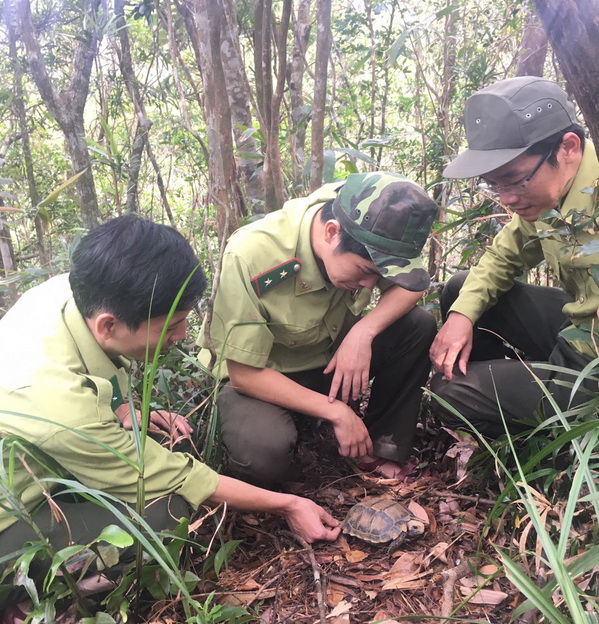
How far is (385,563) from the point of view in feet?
6.18

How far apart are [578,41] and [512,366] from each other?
120 cm

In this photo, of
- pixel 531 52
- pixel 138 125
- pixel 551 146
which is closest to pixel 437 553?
pixel 551 146

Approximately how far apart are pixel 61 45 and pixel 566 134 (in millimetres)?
5945

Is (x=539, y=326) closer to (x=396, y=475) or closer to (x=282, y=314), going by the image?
(x=396, y=475)

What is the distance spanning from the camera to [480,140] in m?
2.06

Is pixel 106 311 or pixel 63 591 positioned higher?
pixel 106 311

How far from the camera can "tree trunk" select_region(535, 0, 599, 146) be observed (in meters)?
1.47

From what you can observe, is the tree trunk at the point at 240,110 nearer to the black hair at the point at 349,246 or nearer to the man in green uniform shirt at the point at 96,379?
the black hair at the point at 349,246

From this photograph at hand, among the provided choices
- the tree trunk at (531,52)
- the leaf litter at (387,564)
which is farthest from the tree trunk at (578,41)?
the tree trunk at (531,52)

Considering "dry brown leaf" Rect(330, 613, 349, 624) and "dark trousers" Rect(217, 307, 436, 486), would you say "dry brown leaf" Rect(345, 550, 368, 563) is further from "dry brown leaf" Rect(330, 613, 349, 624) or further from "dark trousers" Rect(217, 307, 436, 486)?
"dark trousers" Rect(217, 307, 436, 486)

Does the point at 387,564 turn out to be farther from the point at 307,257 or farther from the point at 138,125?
the point at 138,125

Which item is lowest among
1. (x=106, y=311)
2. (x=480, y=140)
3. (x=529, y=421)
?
(x=529, y=421)

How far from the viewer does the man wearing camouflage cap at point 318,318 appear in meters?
1.95

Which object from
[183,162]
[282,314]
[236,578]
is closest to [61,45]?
[183,162]
